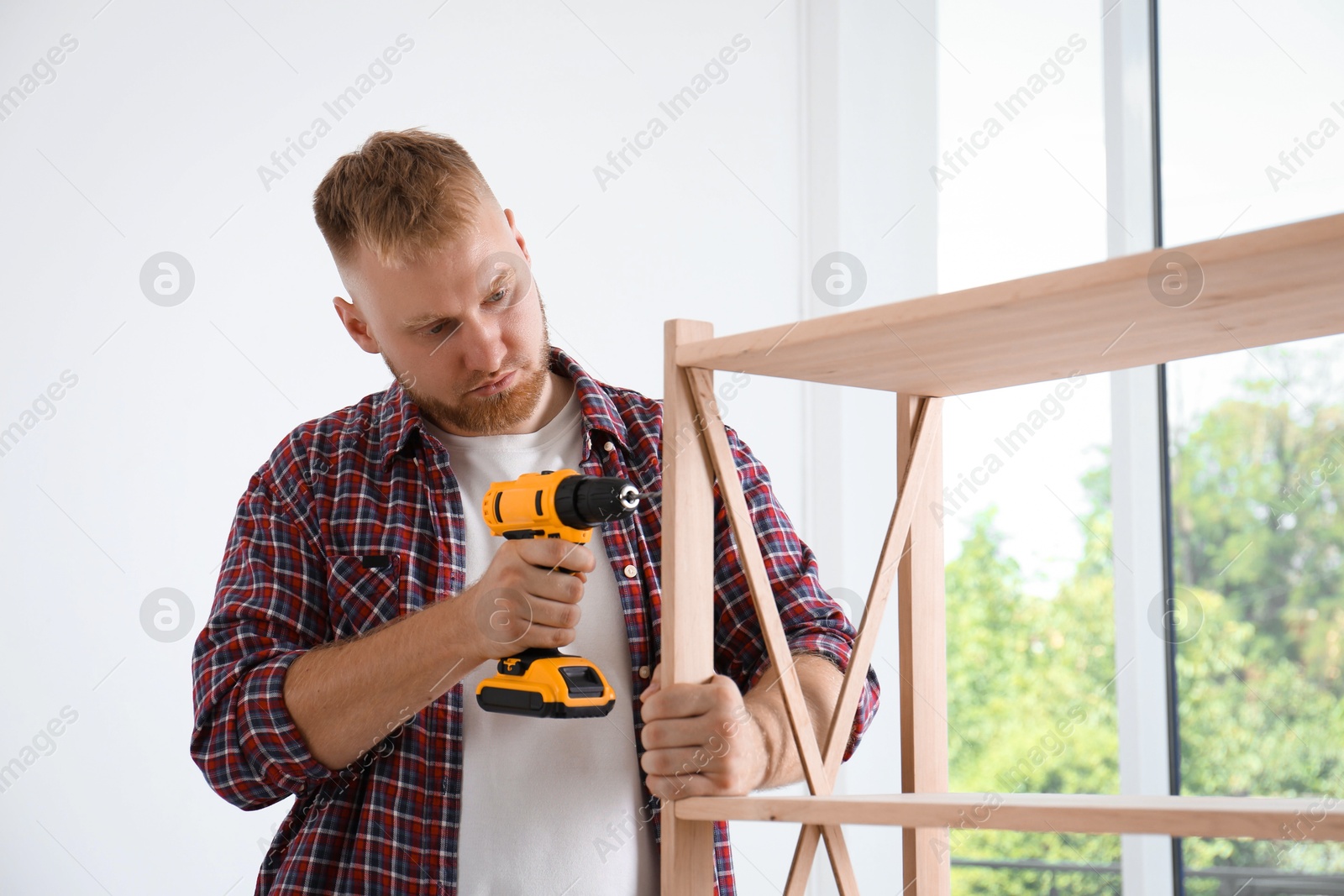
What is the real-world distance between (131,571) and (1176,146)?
6.82 feet

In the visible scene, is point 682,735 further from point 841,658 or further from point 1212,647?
point 1212,647

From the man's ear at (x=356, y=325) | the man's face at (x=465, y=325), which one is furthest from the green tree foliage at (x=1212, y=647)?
the man's ear at (x=356, y=325)

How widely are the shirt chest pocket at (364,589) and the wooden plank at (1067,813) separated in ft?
1.71

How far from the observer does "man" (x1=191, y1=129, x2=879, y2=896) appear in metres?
1.15

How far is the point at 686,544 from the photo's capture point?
1.00 metres

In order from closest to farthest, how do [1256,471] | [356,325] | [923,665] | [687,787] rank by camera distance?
[687,787] → [923,665] → [356,325] → [1256,471]

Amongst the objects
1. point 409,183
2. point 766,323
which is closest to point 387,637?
point 409,183

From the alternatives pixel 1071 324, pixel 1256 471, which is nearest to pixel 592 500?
pixel 1071 324

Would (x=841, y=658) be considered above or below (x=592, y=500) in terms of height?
below

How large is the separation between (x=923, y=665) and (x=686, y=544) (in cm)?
34

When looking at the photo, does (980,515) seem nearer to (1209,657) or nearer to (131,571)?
(1209,657)

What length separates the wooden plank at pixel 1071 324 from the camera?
2.18 feet

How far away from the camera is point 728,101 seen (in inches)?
99.1

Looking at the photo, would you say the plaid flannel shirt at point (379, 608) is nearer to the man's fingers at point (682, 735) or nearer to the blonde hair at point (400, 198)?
the blonde hair at point (400, 198)
